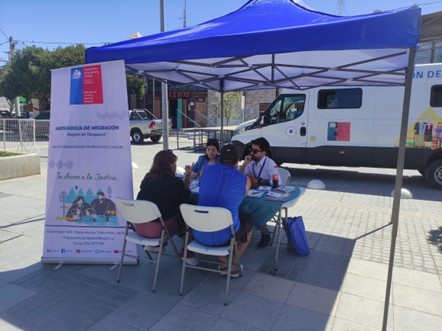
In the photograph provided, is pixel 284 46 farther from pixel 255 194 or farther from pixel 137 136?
pixel 137 136

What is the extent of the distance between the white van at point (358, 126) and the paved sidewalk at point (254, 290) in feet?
10.2

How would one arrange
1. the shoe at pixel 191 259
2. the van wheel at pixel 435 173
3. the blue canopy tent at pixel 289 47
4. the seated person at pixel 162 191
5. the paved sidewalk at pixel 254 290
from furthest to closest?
1. the van wheel at pixel 435 173
2. the shoe at pixel 191 259
3. the seated person at pixel 162 191
4. the paved sidewalk at pixel 254 290
5. the blue canopy tent at pixel 289 47

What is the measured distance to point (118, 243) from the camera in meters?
3.69

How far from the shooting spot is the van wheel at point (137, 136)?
17422 mm

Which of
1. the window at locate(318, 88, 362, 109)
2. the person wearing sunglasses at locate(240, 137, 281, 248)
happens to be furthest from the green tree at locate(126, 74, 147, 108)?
the person wearing sunglasses at locate(240, 137, 281, 248)

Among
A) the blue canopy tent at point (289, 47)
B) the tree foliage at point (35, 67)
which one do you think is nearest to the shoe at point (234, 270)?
the blue canopy tent at point (289, 47)

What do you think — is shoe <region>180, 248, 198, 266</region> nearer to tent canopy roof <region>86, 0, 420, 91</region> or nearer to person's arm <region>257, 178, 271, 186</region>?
person's arm <region>257, 178, 271, 186</region>

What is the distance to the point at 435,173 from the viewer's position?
7.62m

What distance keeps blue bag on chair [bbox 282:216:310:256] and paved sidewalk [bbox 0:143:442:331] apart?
10cm

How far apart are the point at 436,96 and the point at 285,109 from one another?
3.42m

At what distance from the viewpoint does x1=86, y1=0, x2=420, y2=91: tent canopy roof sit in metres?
2.46

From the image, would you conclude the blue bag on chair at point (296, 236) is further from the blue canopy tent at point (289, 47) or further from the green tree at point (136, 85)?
the green tree at point (136, 85)

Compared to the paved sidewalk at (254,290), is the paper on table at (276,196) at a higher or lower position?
higher

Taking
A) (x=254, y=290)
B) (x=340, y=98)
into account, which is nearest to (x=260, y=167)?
(x=254, y=290)
